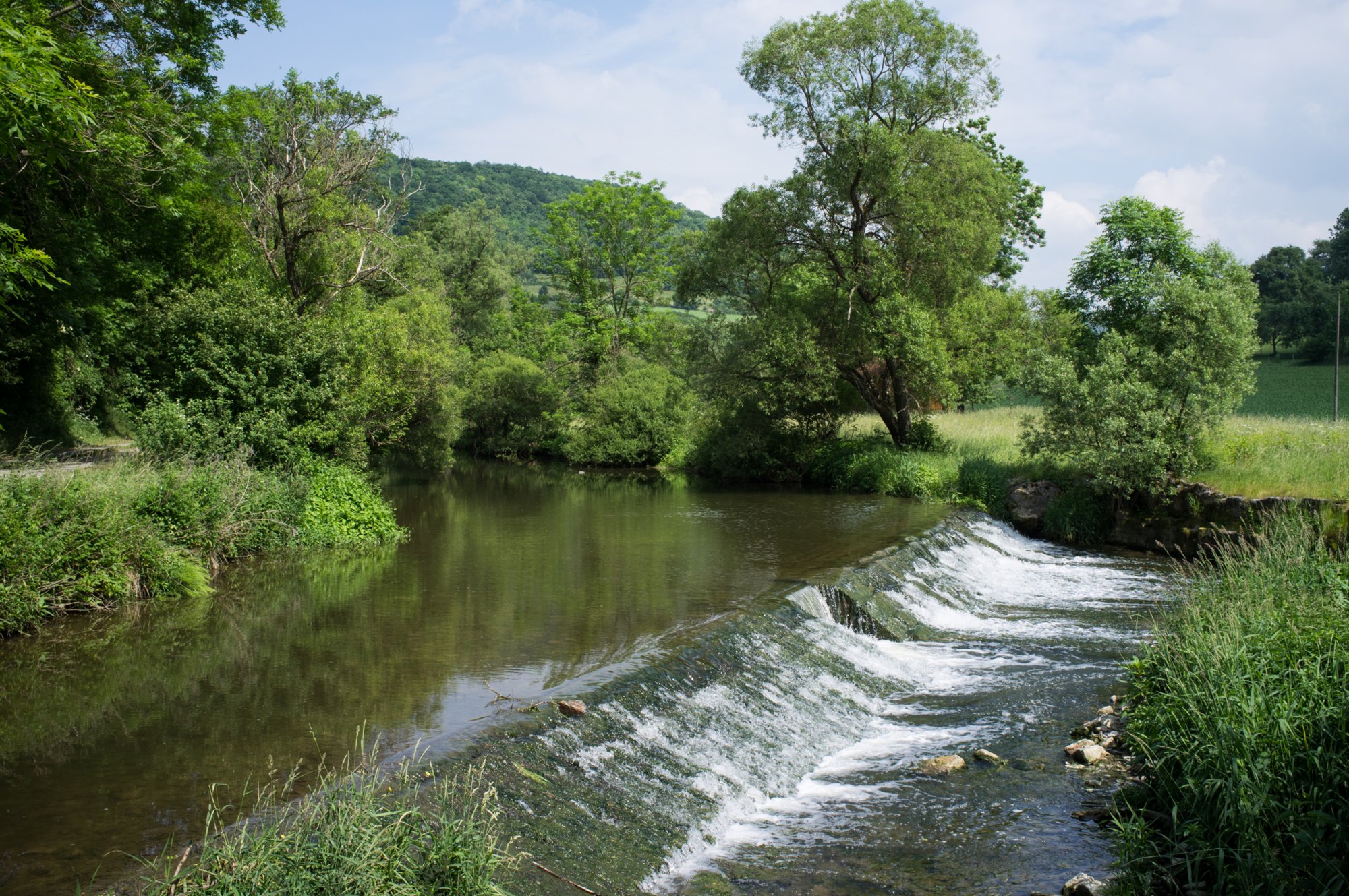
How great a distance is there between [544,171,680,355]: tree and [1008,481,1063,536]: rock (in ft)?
97.3

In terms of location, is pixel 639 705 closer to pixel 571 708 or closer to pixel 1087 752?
pixel 571 708

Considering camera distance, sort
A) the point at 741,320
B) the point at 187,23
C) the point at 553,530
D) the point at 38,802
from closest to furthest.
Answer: the point at 38,802, the point at 187,23, the point at 553,530, the point at 741,320

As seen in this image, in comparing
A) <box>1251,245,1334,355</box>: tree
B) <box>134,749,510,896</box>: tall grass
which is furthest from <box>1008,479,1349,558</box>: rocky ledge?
<box>1251,245,1334,355</box>: tree

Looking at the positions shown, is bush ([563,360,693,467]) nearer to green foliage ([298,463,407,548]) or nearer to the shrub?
green foliage ([298,463,407,548])

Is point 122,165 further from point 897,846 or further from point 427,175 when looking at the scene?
point 427,175

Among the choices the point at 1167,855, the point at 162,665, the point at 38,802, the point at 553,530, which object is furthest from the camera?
the point at 553,530

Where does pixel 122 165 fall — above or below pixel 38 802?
above

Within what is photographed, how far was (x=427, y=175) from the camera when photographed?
324 ft

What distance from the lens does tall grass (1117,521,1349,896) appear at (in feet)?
15.8

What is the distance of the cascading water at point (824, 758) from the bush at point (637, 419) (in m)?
25.3

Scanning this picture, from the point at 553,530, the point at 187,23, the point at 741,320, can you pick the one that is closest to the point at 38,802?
the point at 553,530

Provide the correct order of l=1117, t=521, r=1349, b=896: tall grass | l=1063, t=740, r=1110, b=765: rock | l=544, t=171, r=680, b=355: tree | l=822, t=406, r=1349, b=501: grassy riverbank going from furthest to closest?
1. l=544, t=171, r=680, b=355: tree
2. l=822, t=406, r=1349, b=501: grassy riverbank
3. l=1063, t=740, r=1110, b=765: rock
4. l=1117, t=521, r=1349, b=896: tall grass

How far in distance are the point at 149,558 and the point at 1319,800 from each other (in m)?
12.9

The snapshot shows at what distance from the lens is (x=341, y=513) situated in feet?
57.2
